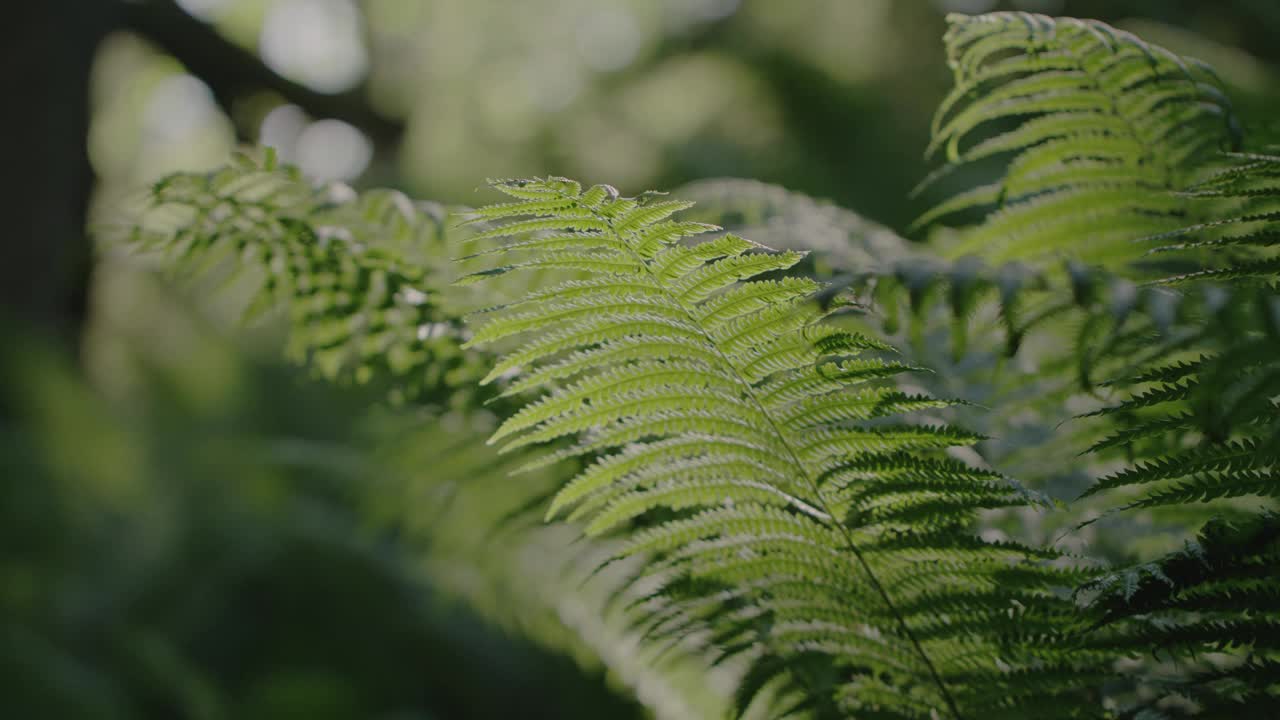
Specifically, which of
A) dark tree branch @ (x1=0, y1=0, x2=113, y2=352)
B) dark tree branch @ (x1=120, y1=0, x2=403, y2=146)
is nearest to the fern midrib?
dark tree branch @ (x1=0, y1=0, x2=113, y2=352)

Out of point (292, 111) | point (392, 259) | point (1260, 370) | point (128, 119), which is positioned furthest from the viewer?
point (128, 119)

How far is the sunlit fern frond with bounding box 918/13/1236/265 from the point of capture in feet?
2.12

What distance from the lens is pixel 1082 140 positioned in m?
0.72

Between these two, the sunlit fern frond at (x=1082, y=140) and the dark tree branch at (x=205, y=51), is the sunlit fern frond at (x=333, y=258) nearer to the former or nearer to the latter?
the sunlit fern frond at (x=1082, y=140)

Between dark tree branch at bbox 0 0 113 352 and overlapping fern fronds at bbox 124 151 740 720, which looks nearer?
overlapping fern fronds at bbox 124 151 740 720

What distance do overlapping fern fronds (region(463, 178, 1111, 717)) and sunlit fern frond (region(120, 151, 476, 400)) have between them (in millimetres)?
211

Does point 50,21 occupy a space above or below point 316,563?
above

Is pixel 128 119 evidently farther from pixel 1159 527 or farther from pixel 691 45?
pixel 1159 527

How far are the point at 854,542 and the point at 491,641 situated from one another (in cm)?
215

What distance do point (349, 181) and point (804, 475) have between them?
1854 millimetres

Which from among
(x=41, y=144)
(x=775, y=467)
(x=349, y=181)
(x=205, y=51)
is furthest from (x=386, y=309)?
(x=205, y=51)

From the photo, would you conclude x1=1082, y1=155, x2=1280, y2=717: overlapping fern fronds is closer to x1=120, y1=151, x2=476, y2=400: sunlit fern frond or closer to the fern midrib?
the fern midrib

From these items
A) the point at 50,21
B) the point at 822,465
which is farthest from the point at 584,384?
the point at 50,21

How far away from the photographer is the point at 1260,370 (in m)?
0.45
